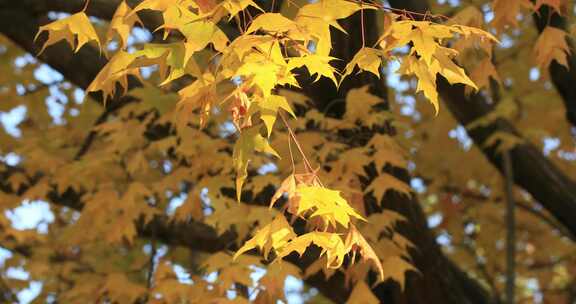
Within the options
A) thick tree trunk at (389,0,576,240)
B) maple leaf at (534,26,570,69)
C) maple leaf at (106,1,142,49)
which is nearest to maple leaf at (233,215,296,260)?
maple leaf at (106,1,142,49)

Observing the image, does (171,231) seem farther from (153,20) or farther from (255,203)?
(153,20)

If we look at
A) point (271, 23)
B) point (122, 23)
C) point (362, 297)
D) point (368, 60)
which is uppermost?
point (271, 23)

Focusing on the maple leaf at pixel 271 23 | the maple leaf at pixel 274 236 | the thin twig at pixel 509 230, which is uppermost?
the maple leaf at pixel 271 23

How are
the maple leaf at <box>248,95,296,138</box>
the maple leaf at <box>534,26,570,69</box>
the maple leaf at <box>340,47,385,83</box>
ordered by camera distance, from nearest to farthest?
the maple leaf at <box>248,95,296,138</box>, the maple leaf at <box>340,47,385,83</box>, the maple leaf at <box>534,26,570,69</box>

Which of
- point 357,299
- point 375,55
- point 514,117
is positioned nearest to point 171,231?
point 357,299

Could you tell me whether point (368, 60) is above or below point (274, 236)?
above

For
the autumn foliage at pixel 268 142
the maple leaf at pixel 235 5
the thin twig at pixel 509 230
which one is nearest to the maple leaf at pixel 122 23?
the autumn foliage at pixel 268 142

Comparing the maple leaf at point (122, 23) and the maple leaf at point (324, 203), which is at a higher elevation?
the maple leaf at point (122, 23)

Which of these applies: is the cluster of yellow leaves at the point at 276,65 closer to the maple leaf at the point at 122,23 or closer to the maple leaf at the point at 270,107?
the maple leaf at the point at 270,107

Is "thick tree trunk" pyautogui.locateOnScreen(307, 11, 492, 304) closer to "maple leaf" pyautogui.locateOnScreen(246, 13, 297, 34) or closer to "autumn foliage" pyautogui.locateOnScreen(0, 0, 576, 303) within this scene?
"autumn foliage" pyautogui.locateOnScreen(0, 0, 576, 303)

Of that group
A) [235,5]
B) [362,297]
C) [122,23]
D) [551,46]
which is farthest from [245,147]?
[551,46]

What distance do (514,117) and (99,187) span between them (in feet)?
11.5

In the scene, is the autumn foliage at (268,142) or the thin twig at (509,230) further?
the thin twig at (509,230)

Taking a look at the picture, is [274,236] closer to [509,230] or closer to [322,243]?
[322,243]
